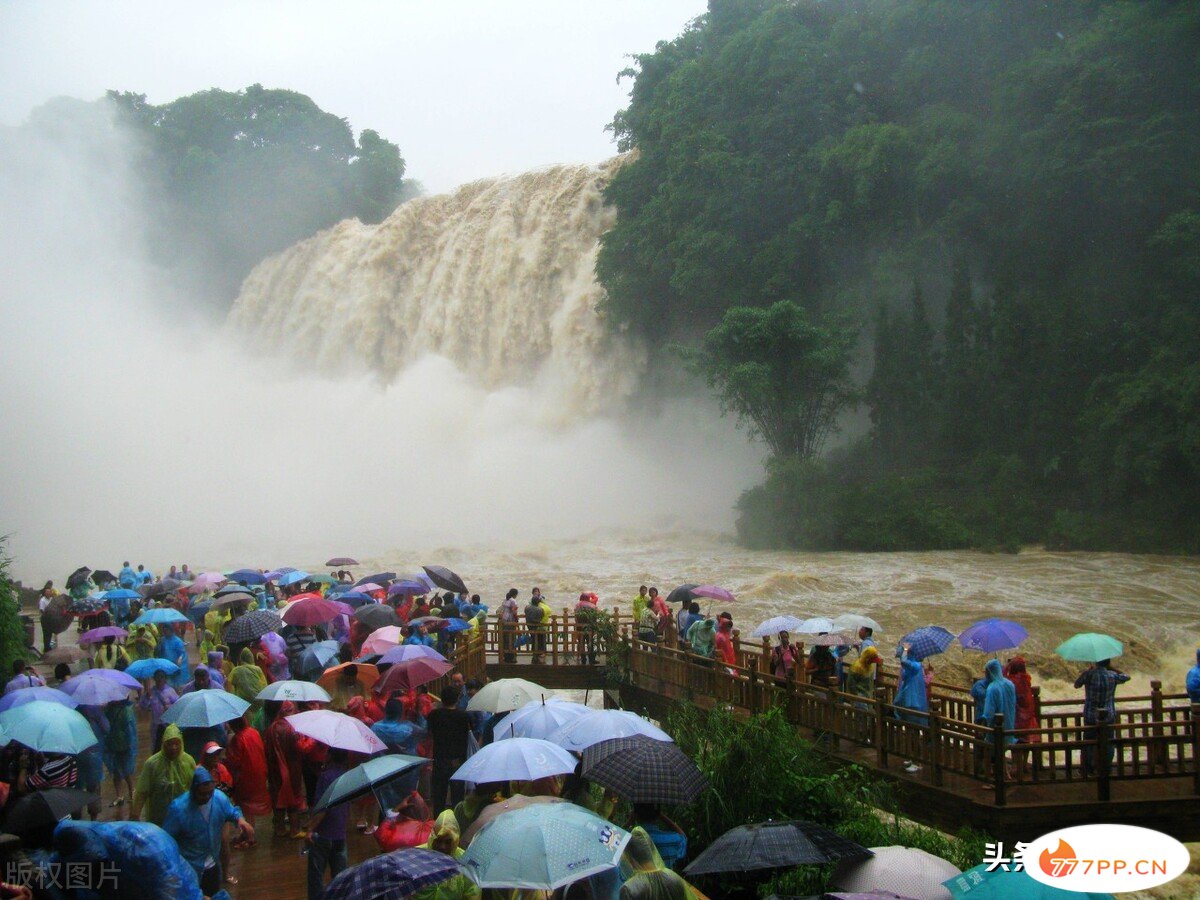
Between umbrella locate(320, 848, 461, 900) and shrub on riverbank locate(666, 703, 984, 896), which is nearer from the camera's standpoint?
umbrella locate(320, 848, 461, 900)

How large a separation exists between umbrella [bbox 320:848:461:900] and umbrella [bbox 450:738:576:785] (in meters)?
1.19

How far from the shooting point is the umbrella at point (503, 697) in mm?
7238

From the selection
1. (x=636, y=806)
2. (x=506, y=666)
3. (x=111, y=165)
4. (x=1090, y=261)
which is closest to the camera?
(x=636, y=806)

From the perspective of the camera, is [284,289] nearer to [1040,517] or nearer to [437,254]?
[437,254]

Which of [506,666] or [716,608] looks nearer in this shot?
[506,666]

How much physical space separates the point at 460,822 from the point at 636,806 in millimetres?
936

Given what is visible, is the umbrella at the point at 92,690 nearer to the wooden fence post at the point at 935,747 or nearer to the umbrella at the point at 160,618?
the umbrella at the point at 160,618

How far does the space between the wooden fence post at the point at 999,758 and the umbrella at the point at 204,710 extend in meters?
4.97

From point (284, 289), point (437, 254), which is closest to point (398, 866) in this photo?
point (437, 254)

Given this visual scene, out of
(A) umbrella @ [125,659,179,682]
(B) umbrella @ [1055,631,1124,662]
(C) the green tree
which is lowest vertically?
(A) umbrella @ [125,659,179,682]

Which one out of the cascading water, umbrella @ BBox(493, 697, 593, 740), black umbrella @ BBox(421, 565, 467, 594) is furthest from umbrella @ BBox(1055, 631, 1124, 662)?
the cascading water

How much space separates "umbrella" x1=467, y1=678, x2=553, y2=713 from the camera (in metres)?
7.24

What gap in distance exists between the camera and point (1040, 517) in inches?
960

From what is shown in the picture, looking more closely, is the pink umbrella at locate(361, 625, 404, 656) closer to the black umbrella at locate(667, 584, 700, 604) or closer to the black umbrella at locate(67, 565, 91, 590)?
the black umbrella at locate(667, 584, 700, 604)
